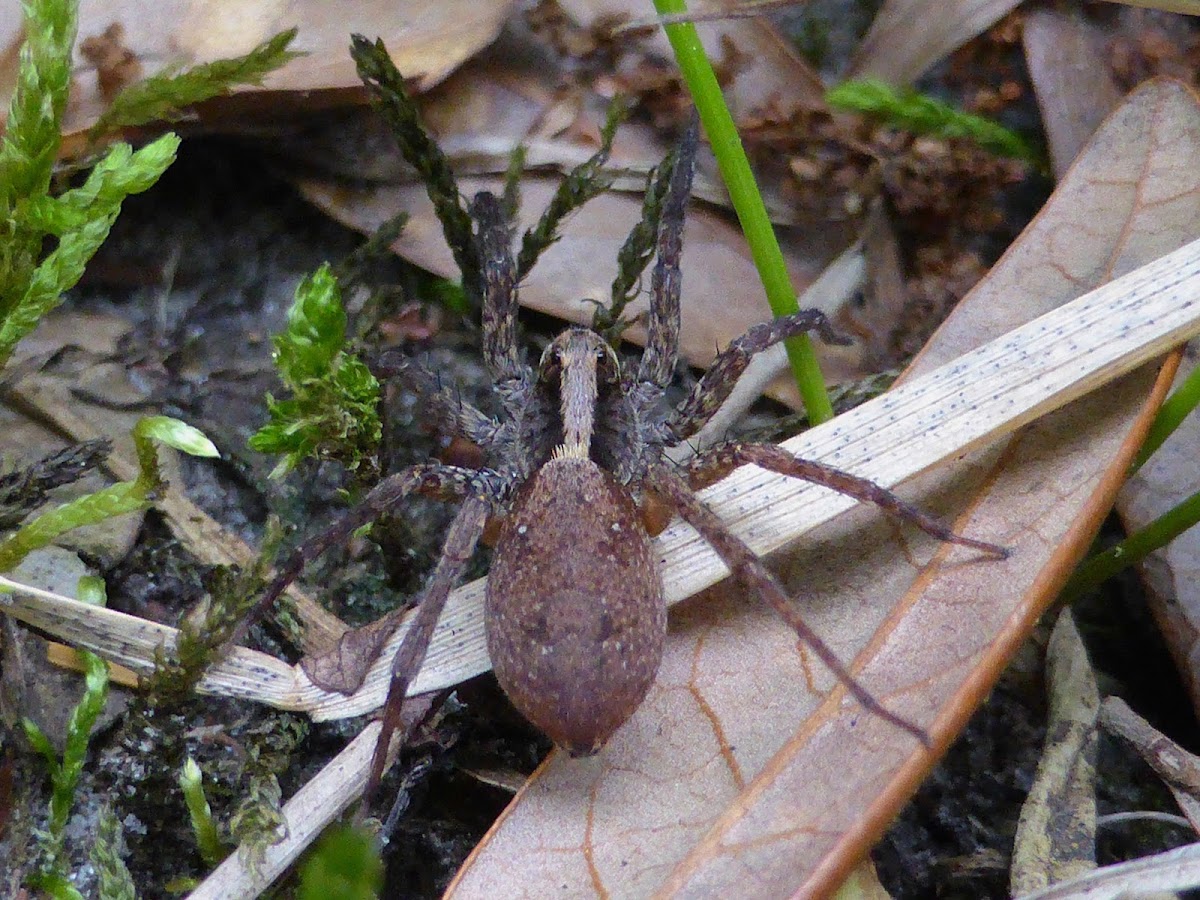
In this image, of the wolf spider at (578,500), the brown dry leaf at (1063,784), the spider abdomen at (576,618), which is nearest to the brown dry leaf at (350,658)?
the wolf spider at (578,500)

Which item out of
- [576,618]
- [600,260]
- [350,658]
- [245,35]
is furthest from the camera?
[600,260]

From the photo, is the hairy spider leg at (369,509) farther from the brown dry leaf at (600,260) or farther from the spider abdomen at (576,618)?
the brown dry leaf at (600,260)

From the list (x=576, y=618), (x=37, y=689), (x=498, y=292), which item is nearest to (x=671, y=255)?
(x=498, y=292)

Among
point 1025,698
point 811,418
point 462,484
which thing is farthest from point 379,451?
point 1025,698

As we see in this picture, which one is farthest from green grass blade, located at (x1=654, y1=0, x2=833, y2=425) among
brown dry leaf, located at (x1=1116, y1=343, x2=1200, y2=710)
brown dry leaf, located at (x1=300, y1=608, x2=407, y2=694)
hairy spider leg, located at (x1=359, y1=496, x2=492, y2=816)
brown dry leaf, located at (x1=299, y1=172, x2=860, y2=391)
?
brown dry leaf, located at (x1=300, y1=608, x2=407, y2=694)

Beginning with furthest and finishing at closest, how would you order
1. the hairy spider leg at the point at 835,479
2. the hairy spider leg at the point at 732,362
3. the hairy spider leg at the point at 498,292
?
the hairy spider leg at the point at 498,292 → the hairy spider leg at the point at 732,362 → the hairy spider leg at the point at 835,479

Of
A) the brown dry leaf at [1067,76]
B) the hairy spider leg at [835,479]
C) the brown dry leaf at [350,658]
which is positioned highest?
the brown dry leaf at [1067,76]

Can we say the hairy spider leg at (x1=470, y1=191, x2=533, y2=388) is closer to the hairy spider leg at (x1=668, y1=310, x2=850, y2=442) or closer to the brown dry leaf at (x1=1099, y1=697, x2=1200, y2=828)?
the hairy spider leg at (x1=668, y1=310, x2=850, y2=442)

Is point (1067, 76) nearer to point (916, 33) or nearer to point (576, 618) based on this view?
point (916, 33)

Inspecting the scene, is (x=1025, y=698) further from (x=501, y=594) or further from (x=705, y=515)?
(x=501, y=594)
